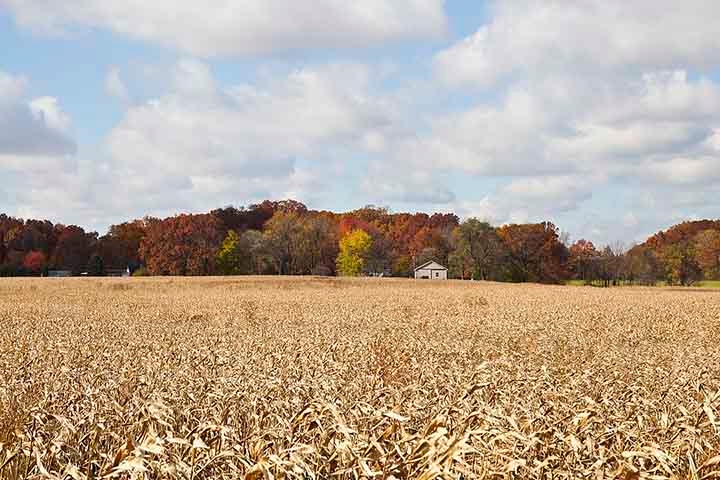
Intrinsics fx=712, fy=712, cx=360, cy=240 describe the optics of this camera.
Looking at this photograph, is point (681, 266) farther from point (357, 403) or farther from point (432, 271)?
point (357, 403)

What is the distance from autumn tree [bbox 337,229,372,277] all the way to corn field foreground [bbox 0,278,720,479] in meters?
86.1

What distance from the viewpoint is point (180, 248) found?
95125 mm

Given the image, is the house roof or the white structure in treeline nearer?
the white structure in treeline

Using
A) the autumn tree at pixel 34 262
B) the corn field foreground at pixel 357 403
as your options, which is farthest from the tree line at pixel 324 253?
the corn field foreground at pixel 357 403

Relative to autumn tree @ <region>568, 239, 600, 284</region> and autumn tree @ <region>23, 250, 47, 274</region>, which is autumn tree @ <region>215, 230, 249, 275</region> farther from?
autumn tree @ <region>568, 239, 600, 284</region>

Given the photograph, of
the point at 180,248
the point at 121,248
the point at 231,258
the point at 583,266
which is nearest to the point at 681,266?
the point at 583,266

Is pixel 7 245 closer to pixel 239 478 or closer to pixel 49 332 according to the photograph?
pixel 49 332

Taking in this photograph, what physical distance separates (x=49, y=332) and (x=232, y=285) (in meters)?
39.5

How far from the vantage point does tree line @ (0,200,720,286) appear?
Answer: 317 feet

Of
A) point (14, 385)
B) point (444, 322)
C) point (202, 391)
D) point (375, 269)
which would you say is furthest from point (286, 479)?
point (375, 269)

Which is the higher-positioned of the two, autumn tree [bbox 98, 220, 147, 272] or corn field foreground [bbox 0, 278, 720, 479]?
autumn tree [bbox 98, 220, 147, 272]

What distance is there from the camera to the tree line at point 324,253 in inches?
3804

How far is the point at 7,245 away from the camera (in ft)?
336

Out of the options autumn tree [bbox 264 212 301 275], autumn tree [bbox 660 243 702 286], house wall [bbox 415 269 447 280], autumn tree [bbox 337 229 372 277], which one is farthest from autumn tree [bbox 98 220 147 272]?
autumn tree [bbox 660 243 702 286]
